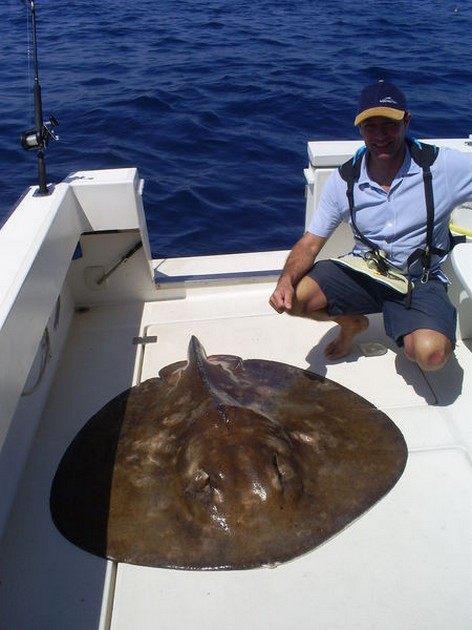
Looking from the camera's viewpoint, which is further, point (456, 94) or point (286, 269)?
point (456, 94)

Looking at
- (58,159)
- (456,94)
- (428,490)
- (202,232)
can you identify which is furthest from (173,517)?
(456,94)

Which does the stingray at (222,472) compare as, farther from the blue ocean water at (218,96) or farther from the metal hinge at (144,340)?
the blue ocean water at (218,96)

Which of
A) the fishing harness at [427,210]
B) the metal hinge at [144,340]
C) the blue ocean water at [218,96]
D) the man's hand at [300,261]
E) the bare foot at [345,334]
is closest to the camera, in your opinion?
the fishing harness at [427,210]

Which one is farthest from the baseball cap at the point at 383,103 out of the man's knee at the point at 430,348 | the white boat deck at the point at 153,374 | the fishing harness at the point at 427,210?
the man's knee at the point at 430,348

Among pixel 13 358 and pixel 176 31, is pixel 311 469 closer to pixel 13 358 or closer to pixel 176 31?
pixel 13 358

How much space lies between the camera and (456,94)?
11211 mm

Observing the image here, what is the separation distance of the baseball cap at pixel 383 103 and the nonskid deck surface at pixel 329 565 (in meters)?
1.50

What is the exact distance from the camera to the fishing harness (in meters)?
3.24

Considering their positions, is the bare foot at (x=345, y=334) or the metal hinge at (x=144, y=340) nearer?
the bare foot at (x=345, y=334)

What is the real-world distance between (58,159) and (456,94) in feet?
24.6

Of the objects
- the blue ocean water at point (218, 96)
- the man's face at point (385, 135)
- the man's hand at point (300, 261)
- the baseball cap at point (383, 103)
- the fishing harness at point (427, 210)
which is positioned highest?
the baseball cap at point (383, 103)

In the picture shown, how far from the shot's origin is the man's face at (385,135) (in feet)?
10.4

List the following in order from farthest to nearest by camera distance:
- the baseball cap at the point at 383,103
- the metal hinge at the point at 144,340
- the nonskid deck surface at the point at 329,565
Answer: the metal hinge at the point at 144,340
the baseball cap at the point at 383,103
the nonskid deck surface at the point at 329,565

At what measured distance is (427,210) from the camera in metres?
3.25
